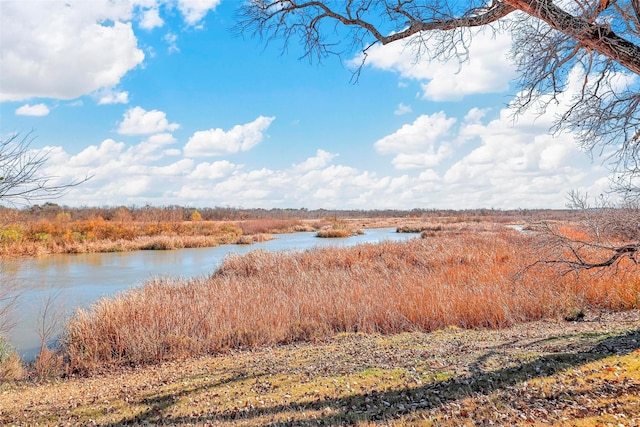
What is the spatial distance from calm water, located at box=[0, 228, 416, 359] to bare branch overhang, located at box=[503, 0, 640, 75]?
12.1 m

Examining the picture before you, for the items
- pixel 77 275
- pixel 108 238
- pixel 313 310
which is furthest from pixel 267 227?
pixel 313 310

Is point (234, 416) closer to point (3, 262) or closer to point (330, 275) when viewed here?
point (3, 262)

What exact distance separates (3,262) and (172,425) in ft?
28.8

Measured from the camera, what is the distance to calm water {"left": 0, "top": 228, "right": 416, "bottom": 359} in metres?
13.2

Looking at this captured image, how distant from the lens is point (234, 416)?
5.14 m

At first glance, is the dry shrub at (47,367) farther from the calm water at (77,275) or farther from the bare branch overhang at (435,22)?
the bare branch overhang at (435,22)

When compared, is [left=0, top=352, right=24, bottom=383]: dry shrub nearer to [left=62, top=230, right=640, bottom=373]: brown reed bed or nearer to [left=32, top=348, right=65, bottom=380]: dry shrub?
[left=32, top=348, right=65, bottom=380]: dry shrub

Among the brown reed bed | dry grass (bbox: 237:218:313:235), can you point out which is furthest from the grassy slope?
dry grass (bbox: 237:218:313:235)

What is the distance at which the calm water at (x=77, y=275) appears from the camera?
13.2m

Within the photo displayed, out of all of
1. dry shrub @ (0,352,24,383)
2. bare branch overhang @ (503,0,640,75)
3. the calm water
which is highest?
bare branch overhang @ (503,0,640,75)

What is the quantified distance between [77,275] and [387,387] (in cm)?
2268

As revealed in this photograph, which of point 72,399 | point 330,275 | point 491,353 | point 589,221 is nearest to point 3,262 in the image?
point 72,399

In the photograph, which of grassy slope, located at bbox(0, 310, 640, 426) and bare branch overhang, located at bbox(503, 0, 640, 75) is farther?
bare branch overhang, located at bbox(503, 0, 640, 75)

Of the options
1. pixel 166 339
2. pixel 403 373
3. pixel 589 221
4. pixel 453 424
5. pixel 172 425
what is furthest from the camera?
pixel 166 339
